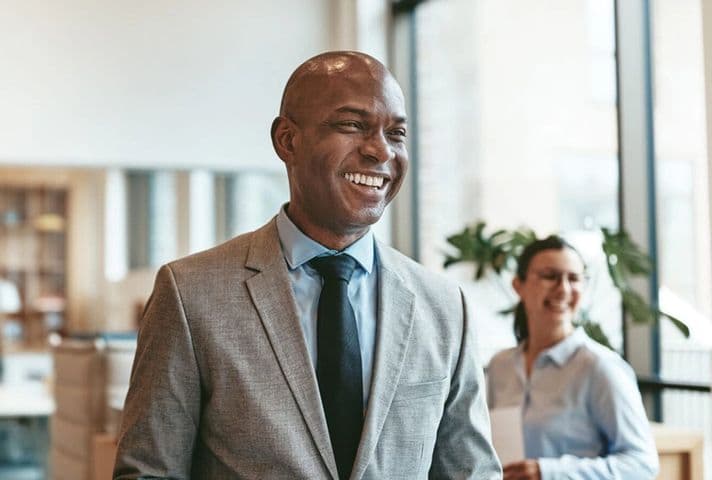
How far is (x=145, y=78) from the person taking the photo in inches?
231

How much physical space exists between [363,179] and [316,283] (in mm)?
185

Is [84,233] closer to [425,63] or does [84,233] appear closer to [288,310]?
[425,63]

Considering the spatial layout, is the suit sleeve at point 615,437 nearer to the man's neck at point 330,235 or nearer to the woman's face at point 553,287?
the woman's face at point 553,287

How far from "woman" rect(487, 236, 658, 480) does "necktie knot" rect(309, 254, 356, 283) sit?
1.37m

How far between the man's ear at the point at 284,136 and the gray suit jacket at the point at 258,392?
0.14m

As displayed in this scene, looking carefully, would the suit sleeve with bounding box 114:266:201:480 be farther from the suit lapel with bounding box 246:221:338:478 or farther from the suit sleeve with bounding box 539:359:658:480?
the suit sleeve with bounding box 539:359:658:480

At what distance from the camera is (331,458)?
4.56 feet

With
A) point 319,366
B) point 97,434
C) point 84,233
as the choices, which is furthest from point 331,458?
point 84,233

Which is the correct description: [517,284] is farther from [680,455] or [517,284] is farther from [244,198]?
[244,198]

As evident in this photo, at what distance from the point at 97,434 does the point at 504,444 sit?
2211 millimetres

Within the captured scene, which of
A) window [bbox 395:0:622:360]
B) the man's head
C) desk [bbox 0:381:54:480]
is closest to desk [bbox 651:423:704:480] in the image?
window [bbox 395:0:622:360]

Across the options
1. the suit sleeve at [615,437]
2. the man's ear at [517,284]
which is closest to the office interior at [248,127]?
the man's ear at [517,284]

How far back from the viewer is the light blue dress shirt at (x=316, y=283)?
1.50 metres

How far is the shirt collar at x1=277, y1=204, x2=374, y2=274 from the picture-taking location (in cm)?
153
